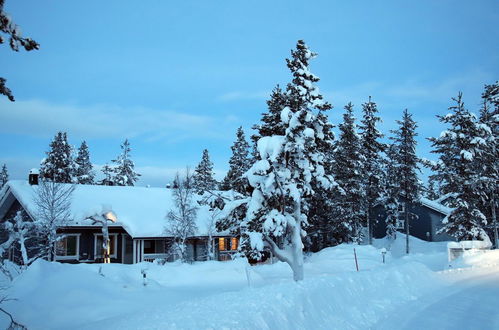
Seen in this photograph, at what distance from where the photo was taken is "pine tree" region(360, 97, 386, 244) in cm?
4197

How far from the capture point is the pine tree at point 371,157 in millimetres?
41969

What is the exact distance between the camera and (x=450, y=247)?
25.4 m

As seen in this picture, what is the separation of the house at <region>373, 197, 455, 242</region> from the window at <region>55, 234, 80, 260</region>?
99.2 feet

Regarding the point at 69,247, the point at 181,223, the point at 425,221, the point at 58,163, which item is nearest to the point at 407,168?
the point at 425,221

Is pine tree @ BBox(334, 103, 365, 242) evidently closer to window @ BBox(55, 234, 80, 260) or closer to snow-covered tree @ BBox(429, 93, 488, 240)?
snow-covered tree @ BBox(429, 93, 488, 240)

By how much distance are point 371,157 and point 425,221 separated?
11.7 metres

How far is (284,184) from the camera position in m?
18.0

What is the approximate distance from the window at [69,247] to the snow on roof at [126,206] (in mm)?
2472

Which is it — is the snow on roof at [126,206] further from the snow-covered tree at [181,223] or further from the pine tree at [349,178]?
the pine tree at [349,178]

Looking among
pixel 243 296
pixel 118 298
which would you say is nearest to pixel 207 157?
pixel 118 298

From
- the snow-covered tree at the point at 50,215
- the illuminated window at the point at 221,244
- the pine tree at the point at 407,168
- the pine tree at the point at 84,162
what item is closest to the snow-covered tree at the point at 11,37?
the snow-covered tree at the point at 50,215

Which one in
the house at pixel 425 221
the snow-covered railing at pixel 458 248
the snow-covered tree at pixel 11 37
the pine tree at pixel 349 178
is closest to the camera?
the snow-covered tree at pixel 11 37

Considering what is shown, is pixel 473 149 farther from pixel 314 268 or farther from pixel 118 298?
pixel 118 298

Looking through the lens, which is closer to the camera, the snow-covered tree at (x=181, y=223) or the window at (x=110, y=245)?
the snow-covered tree at (x=181, y=223)
